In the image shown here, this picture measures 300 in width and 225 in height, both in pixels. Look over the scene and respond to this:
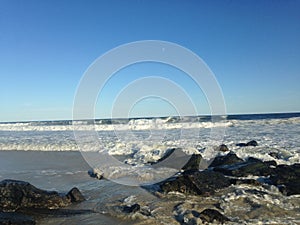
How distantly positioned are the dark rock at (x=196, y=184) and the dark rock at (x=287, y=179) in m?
1.16

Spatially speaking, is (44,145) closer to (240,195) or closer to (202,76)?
(202,76)

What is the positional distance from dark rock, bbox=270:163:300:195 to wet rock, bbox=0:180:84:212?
4.49 metres

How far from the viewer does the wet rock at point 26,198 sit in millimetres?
5898

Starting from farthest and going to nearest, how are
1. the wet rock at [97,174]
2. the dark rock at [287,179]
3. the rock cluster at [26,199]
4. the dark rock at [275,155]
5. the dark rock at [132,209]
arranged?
the dark rock at [275,155] < the wet rock at [97,174] < the dark rock at [287,179] < the rock cluster at [26,199] < the dark rock at [132,209]

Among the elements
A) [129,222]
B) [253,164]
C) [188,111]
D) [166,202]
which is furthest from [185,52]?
[129,222]

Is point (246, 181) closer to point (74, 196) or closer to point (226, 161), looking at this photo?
point (226, 161)

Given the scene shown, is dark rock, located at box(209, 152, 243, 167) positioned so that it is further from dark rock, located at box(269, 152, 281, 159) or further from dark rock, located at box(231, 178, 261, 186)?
dark rock, located at box(231, 178, 261, 186)

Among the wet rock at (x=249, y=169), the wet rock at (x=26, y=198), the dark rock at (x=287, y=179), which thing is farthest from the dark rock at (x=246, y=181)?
the wet rock at (x=26, y=198)

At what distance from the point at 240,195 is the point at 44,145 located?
13435 millimetres

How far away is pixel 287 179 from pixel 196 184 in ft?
7.58

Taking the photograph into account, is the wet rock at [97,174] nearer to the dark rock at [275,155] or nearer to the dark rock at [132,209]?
the dark rock at [132,209]

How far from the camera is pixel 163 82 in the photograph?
9664mm

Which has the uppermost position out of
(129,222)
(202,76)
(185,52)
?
(185,52)

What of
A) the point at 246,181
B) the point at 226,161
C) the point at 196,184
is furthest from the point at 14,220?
the point at 226,161
